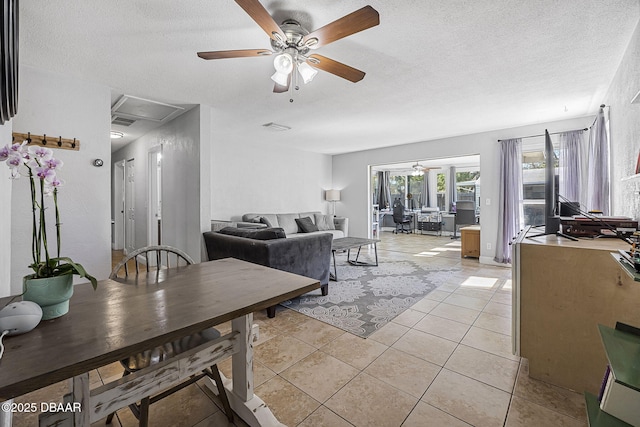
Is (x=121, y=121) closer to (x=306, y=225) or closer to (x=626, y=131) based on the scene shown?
(x=306, y=225)

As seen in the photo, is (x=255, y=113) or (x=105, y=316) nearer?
(x=105, y=316)

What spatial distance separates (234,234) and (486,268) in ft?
13.3

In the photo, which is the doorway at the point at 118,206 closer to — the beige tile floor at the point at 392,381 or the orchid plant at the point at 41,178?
the beige tile floor at the point at 392,381

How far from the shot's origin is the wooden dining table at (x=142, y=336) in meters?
0.69

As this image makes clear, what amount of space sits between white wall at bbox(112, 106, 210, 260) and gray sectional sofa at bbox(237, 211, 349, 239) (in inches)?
48.7

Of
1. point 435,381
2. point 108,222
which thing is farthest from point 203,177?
point 435,381

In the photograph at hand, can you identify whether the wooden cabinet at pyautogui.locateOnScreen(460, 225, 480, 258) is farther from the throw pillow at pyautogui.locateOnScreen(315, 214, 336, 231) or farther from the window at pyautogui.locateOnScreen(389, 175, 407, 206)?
the window at pyautogui.locateOnScreen(389, 175, 407, 206)

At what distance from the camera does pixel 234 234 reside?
10.9 ft

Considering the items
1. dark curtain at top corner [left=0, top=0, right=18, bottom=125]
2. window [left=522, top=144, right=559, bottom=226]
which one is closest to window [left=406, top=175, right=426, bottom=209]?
window [left=522, top=144, right=559, bottom=226]

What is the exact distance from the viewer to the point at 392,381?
69.6 inches

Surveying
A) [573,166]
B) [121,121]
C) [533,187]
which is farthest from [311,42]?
[533,187]

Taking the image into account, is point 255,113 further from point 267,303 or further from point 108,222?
point 267,303

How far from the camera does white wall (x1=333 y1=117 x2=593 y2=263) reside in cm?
475

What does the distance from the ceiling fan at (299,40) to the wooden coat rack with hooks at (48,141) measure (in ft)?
6.01
